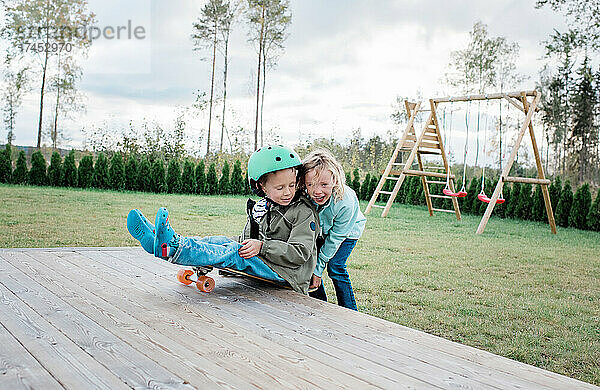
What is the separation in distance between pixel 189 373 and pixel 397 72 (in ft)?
36.1

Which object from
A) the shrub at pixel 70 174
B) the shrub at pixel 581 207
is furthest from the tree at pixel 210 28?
the shrub at pixel 581 207

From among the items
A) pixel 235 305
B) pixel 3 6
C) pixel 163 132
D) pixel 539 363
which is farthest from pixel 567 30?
pixel 3 6

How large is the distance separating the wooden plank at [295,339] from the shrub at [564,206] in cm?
663

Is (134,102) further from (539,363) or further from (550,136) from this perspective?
(539,363)

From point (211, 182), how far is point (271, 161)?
7990 mm

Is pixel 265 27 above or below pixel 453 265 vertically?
above

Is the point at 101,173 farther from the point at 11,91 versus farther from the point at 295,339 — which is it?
the point at 295,339

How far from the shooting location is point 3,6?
1074cm

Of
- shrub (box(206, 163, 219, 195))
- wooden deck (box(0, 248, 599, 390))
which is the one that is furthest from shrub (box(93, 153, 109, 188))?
wooden deck (box(0, 248, 599, 390))

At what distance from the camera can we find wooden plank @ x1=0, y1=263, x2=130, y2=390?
118 centimetres

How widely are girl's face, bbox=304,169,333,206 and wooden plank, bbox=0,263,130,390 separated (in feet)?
3.59

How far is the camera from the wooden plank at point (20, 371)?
1145mm

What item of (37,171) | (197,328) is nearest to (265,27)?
(37,171)

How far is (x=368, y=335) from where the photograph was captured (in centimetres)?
163
